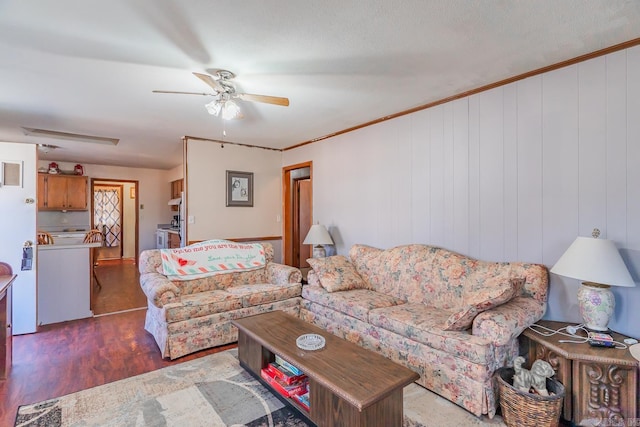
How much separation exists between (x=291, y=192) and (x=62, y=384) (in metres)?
3.83

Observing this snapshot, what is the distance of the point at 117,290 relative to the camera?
17.4 feet

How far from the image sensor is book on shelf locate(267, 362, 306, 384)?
82.7 inches

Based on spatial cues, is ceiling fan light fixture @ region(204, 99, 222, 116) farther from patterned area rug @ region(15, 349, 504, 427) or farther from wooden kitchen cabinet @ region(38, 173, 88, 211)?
wooden kitchen cabinet @ region(38, 173, 88, 211)

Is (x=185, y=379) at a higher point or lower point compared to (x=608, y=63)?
lower

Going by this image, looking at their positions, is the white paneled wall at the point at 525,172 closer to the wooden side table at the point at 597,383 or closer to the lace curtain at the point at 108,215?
the wooden side table at the point at 597,383

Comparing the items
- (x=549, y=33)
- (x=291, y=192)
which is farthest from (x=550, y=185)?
(x=291, y=192)

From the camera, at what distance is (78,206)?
6676 mm

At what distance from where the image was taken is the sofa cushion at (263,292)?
3.31 metres

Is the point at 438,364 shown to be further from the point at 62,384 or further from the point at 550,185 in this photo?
the point at 62,384

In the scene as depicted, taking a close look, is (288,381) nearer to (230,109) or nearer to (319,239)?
(230,109)

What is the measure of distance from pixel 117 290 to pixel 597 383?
6.09 metres

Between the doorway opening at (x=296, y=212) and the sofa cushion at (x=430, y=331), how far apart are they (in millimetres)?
2742

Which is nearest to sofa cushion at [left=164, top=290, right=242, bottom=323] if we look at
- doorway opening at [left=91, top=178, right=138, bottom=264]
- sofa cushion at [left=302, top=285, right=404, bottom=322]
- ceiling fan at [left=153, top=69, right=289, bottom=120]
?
sofa cushion at [left=302, top=285, right=404, bottom=322]

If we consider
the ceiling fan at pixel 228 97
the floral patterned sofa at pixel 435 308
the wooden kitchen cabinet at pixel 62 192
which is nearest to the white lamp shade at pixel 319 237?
the floral patterned sofa at pixel 435 308
